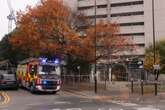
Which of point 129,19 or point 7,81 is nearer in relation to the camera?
point 7,81

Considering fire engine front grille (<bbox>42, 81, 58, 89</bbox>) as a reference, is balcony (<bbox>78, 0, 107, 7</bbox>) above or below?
above

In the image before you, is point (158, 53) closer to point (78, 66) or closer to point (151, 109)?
point (78, 66)

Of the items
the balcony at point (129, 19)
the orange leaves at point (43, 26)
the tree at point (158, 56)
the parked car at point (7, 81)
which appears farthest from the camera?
the balcony at point (129, 19)

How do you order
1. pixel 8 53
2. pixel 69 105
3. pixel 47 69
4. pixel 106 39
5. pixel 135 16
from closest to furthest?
pixel 69 105, pixel 47 69, pixel 106 39, pixel 8 53, pixel 135 16

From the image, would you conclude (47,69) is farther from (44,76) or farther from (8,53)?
(8,53)

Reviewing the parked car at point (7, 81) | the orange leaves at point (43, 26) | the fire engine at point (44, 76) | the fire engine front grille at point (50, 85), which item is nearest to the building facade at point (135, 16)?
the orange leaves at point (43, 26)

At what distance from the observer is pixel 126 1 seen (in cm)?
10244

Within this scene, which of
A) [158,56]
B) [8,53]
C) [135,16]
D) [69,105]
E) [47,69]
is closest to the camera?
[69,105]

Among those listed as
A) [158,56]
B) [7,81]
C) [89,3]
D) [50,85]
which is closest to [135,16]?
[89,3]

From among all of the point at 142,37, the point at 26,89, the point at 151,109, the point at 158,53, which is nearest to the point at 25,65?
the point at 26,89

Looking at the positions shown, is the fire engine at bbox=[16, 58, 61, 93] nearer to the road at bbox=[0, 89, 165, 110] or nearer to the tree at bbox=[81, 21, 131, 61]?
the road at bbox=[0, 89, 165, 110]

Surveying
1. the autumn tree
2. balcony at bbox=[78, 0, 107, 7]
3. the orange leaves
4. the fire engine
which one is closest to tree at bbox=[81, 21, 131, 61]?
the autumn tree

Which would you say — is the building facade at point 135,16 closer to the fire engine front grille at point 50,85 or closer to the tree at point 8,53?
the tree at point 8,53

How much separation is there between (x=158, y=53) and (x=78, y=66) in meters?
26.3
